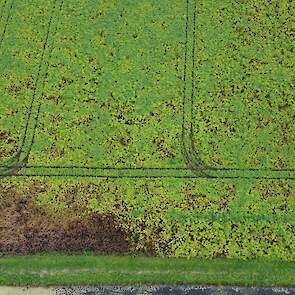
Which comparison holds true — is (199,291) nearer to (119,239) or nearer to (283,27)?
(119,239)

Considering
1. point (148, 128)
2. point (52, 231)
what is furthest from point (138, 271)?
point (148, 128)

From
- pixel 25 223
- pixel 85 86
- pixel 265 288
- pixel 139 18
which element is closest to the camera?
pixel 265 288

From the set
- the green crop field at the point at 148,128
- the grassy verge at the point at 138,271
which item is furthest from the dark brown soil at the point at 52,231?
the grassy verge at the point at 138,271

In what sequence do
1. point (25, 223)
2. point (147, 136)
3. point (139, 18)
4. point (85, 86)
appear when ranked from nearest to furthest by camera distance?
point (25, 223) < point (147, 136) < point (85, 86) < point (139, 18)

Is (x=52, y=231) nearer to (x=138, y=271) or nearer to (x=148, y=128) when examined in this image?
(x=138, y=271)

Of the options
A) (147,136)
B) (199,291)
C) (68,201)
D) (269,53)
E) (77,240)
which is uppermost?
(269,53)

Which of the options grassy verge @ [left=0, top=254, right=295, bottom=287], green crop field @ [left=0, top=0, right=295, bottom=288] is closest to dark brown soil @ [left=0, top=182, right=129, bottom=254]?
green crop field @ [left=0, top=0, right=295, bottom=288]

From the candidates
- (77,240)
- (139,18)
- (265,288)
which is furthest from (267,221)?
(139,18)

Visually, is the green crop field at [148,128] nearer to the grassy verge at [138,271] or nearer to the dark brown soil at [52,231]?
the dark brown soil at [52,231]

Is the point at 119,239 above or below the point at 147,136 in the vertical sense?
below
